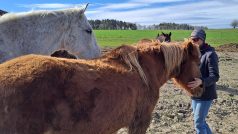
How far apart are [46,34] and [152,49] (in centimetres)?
217

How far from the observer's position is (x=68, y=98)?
3.32 m

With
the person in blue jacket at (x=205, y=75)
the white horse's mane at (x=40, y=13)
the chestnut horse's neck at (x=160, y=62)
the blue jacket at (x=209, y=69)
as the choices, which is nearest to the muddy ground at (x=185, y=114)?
the person in blue jacket at (x=205, y=75)

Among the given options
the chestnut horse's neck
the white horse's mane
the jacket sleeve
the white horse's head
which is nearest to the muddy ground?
the white horse's head

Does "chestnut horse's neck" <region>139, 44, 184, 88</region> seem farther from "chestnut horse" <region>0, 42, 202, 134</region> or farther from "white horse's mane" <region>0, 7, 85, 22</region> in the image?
"white horse's mane" <region>0, 7, 85, 22</region>

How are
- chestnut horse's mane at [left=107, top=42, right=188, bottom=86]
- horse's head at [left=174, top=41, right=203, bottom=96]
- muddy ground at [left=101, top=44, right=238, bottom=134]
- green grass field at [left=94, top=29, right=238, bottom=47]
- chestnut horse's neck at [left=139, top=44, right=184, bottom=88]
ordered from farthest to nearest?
green grass field at [left=94, top=29, right=238, bottom=47]
muddy ground at [left=101, top=44, right=238, bottom=134]
horse's head at [left=174, top=41, right=203, bottom=96]
chestnut horse's neck at [left=139, top=44, right=184, bottom=88]
chestnut horse's mane at [left=107, top=42, right=188, bottom=86]

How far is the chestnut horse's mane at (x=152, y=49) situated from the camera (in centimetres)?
405

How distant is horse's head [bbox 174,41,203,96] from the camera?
4550 mm

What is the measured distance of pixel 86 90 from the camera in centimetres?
345

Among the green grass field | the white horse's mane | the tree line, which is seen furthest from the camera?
the tree line

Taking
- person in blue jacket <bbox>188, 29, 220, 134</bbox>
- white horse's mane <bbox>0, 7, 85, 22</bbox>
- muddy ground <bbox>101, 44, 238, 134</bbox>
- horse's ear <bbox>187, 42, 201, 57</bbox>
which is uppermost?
white horse's mane <bbox>0, 7, 85, 22</bbox>

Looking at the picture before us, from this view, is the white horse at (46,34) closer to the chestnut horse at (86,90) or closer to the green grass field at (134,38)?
the chestnut horse at (86,90)

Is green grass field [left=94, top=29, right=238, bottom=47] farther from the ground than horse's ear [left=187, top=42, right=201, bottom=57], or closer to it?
Answer: closer to it

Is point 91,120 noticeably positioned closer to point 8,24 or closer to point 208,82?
point 208,82

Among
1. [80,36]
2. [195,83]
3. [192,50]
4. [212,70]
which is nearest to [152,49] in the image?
[192,50]
